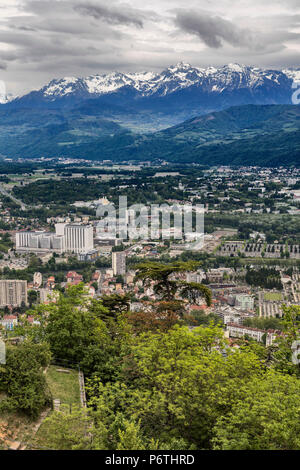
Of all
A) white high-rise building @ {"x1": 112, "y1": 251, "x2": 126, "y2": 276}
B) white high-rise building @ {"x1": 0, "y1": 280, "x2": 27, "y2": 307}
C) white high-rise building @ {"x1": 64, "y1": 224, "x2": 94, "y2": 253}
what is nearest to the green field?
white high-rise building @ {"x1": 0, "y1": 280, "x2": 27, "y2": 307}

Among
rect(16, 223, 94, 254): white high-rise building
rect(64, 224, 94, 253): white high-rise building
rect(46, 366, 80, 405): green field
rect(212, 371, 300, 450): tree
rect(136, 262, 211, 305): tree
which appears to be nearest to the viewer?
rect(212, 371, 300, 450): tree

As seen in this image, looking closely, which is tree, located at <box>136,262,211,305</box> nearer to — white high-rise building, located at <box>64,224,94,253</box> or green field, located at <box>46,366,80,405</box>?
green field, located at <box>46,366,80,405</box>

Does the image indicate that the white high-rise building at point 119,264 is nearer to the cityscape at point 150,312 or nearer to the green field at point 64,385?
the cityscape at point 150,312

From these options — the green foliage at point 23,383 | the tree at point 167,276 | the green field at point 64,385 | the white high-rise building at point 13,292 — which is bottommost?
the white high-rise building at point 13,292

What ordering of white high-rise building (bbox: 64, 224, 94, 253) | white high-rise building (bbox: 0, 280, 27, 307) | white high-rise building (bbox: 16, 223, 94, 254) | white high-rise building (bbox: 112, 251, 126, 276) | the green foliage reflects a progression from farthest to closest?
white high-rise building (bbox: 16, 223, 94, 254) → white high-rise building (bbox: 64, 224, 94, 253) → white high-rise building (bbox: 112, 251, 126, 276) → white high-rise building (bbox: 0, 280, 27, 307) → the green foliage

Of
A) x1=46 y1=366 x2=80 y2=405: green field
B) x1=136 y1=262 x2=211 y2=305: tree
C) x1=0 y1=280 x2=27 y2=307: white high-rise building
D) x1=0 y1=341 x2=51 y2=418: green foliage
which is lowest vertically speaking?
x1=0 y1=280 x2=27 y2=307: white high-rise building

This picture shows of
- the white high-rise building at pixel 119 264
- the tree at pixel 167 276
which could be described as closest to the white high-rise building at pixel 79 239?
the white high-rise building at pixel 119 264

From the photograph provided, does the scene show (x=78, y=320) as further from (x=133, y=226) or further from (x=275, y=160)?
(x=275, y=160)

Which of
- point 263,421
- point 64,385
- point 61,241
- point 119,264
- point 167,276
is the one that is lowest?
point 119,264

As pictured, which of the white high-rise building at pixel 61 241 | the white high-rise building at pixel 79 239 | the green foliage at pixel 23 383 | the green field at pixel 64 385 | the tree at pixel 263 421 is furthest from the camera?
the white high-rise building at pixel 61 241

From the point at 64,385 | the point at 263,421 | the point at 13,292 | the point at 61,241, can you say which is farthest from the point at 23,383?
the point at 61,241

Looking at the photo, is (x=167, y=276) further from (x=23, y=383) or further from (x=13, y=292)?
(x=13, y=292)

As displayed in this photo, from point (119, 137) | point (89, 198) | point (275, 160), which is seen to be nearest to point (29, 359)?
point (89, 198)

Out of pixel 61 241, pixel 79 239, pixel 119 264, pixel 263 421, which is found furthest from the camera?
pixel 61 241
